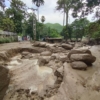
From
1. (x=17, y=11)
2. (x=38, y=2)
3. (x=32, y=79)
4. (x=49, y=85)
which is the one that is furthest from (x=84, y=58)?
(x=38, y=2)

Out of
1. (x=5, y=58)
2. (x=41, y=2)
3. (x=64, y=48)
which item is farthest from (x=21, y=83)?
(x=41, y=2)

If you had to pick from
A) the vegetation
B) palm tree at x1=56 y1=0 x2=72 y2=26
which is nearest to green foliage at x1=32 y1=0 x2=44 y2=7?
the vegetation

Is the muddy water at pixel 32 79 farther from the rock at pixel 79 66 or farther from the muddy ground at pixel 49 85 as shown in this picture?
the rock at pixel 79 66

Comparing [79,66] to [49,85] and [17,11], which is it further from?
[17,11]

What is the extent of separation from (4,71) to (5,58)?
459 centimetres

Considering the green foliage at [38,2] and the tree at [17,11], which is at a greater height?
the green foliage at [38,2]

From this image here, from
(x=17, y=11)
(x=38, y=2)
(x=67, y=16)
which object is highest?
(x=38, y=2)

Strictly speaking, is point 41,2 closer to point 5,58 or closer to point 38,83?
point 5,58

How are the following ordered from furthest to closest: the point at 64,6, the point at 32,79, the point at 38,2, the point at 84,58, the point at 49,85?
the point at 64,6 → the point at 38,2 → the point at 84,58 → the point at 32,79 → the point at 49,85

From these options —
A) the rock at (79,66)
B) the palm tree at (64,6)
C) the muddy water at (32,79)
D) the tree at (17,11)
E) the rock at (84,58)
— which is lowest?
the muddy water at (32,79)

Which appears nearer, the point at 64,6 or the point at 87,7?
the point at 87,7

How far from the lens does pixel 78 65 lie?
5.54 meters

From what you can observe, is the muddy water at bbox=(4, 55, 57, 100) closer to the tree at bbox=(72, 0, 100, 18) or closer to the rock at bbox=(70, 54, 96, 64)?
the rock at bbox=(70, 54, 96, 64)

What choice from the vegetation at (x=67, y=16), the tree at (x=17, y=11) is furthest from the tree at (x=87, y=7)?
the tree at (x=17, y=11)
